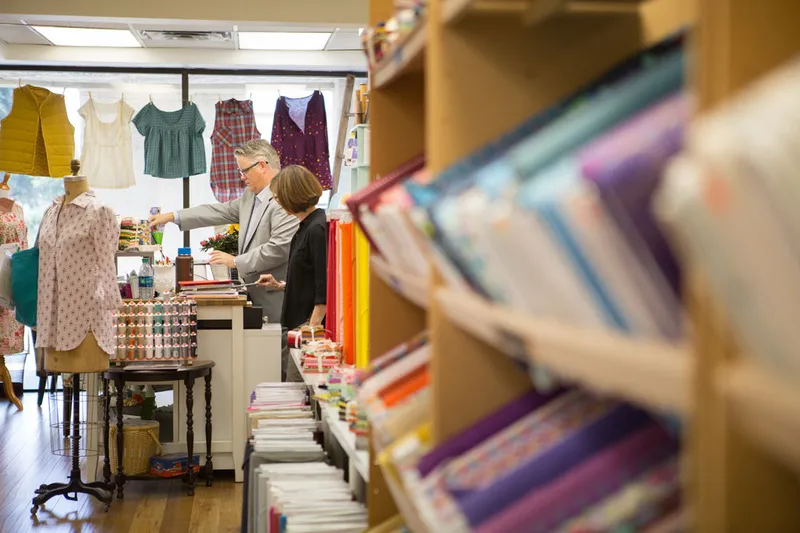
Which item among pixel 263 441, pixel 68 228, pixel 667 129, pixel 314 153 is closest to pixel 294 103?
pixel 314 153

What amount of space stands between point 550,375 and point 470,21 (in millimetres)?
515

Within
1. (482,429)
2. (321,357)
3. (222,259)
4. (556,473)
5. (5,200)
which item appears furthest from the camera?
(5,200)

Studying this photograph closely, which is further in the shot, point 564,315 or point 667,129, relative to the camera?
point 564,315

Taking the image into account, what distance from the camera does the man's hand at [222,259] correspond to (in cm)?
606

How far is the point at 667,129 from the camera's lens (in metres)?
0.66

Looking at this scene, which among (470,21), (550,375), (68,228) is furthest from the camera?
(68,228)

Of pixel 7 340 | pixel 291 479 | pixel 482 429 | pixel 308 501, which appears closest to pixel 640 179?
pixel 482 429

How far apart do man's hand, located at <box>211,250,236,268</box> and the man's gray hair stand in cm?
71

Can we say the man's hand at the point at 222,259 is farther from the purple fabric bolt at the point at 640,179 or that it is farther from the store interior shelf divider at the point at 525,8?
the purple fabric bolt at the point at 640,179

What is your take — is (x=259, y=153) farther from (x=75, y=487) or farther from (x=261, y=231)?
(x=75, y=487)

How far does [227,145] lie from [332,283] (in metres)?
5.54

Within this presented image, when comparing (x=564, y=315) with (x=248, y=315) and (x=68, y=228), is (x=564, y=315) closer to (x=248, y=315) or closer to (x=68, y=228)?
(x=68, y=228)

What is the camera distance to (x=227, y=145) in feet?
29.2

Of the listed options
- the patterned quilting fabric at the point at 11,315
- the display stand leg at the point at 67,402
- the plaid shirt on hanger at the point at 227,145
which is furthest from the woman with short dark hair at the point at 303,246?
the plaid shirt on hanger at the point at 227,145
